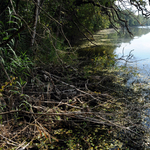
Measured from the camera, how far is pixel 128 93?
4297 millimetres

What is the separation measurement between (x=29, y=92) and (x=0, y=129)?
1.00m

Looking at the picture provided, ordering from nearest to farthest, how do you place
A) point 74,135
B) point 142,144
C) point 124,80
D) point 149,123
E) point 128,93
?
point 142,144 < point 74,135 < point 149,123 < point 128,93 < point 124,80

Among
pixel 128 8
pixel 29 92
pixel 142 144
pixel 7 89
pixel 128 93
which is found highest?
pixel 128 8

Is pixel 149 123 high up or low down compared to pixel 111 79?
down

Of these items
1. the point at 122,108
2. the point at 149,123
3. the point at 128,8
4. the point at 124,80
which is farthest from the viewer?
the point at 124,80

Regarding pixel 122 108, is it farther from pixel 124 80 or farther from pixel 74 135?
pixel 124 80

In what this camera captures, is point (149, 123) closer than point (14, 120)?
No

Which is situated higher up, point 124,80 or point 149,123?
point 124,80

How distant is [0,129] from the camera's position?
2252 mm

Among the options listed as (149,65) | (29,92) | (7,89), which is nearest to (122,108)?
(29,92)

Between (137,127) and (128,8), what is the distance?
8.11 ft

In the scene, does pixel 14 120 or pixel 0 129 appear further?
pixel 14 120

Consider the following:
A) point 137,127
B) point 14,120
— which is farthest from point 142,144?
point 14,120

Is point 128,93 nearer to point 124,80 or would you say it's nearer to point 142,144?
point 124,80
